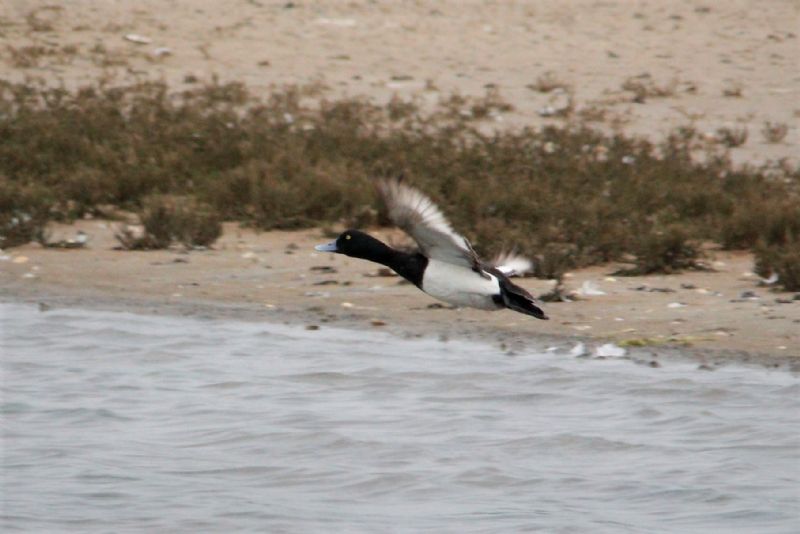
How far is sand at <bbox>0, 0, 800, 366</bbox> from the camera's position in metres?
9.64

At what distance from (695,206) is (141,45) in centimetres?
846

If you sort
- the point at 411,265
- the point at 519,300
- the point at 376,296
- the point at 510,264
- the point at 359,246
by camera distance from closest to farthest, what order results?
the point at 519,300, the point at 411,265, the point at 359,246, the point at 510,264, the point at 376,296

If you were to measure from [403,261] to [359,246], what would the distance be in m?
0.44

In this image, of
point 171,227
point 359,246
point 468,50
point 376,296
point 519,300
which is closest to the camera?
point 519,300

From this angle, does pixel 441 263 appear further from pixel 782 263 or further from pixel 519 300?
pixel 782 263

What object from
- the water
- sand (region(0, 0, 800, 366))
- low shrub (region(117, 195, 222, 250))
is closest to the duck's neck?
the water

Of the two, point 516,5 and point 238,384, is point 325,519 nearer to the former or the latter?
point 238,384

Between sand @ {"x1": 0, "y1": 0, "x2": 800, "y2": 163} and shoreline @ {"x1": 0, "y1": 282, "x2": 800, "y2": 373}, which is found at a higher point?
sand @ {"x1": 0, "y1": 0, "x2": 800, "y2": 163}

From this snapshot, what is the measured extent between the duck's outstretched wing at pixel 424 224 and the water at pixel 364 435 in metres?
0.95

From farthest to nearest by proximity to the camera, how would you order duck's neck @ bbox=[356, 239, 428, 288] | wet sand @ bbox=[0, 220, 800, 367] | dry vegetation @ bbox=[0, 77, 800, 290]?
dry vegetation @ bbox=[0, 77, 800, 290] → wet sand @ bbox=[0, 220, 800, 367] → duck's neck @ bbox=[356, 239, 428, 288]

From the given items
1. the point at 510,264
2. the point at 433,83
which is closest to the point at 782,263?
the point at 510,264

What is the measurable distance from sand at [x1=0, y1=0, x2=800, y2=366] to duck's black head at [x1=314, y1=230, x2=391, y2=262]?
123 cm

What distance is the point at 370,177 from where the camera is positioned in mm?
12109

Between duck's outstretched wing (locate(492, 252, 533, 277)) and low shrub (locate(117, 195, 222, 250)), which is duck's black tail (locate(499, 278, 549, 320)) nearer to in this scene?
duck's outstretched wing (locate(492, 252, 533, 277))
